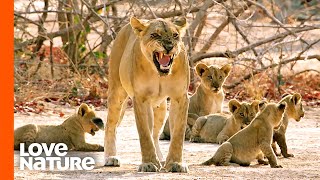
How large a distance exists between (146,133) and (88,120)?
201 cm

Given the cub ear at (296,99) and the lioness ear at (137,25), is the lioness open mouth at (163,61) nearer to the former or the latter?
the lioness ear at (137,25)

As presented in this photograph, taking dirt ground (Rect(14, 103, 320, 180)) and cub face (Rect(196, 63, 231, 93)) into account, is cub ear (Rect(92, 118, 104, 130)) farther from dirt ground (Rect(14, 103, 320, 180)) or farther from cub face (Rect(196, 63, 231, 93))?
cub face (Rect(196, 63, 231, 93))

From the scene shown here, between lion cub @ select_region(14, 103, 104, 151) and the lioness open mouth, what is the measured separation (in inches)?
83.0

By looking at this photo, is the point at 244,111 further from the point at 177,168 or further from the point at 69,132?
the point at 177,168

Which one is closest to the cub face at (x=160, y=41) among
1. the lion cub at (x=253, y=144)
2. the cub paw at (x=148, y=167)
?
the cub paw at (x=148, y=167)

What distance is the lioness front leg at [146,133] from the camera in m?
9.20

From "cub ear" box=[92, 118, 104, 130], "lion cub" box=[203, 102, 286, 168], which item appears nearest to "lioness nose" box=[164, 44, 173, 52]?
"lion cub" box=[203, 102, 286, 168]

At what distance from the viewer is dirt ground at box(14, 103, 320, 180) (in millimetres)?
8898

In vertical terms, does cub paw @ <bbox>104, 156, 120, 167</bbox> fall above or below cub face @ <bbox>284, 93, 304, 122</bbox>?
below

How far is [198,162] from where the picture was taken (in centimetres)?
1011

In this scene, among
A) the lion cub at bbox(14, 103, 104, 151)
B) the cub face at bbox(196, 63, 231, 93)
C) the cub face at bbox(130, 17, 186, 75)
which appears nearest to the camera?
the cub face at bbox(130, 17, 186, 75)

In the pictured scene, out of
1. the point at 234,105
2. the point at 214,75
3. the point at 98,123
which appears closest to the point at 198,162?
the point at 234,105

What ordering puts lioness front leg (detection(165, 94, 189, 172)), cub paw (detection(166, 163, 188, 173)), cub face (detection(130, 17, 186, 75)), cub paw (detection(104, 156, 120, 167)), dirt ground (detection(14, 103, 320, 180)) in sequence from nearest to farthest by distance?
dirt ground (detection(14, 103, 320, 180)) → cub face (detection(130, 17, 186, 75)) → cub paw (detection(166, 163, 188, 173)) → lioness front leg (detection(165, 94, 189, 172)) → cub paw (detection(104, 156, 120, 167))

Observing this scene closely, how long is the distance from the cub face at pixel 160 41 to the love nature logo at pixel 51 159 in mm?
1195
